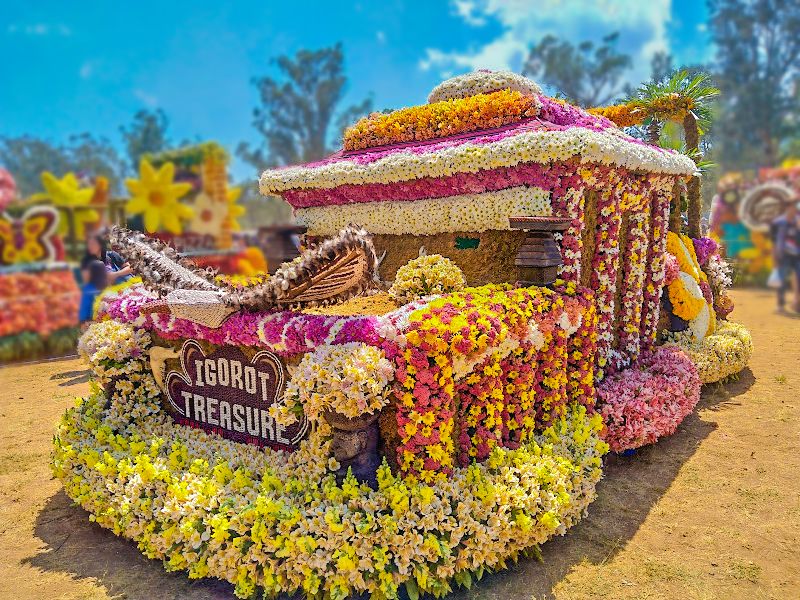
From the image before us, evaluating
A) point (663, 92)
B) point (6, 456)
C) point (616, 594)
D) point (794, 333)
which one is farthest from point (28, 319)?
point (794, 333)

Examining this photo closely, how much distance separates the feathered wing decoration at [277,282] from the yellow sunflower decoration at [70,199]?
34.3 ft

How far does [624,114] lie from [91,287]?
1203cm

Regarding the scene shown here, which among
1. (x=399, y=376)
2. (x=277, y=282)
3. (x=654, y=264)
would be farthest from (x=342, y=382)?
(x=654, y=264)

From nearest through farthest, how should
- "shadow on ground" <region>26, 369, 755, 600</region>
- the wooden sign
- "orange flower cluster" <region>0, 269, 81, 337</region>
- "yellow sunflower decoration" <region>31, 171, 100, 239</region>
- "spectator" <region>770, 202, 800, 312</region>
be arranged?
"shadow on ground" <region>26, 369, 755, 600</region> → the wooden sign → "orange flower cluster" <region>0, 269, 81, 337</region> → "yellow sunflower decoration" <region>31, 171, 100, 239</region> → "spectator" <region>770, 202, 800, 312</region>

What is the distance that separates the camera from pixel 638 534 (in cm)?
492

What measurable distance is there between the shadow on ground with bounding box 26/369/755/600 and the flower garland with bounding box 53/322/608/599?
0.14m

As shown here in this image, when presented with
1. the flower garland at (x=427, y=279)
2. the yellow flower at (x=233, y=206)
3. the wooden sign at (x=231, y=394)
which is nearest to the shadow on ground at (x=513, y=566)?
the wooden sign at (x=231, y=394)

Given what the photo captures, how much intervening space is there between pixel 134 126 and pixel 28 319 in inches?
1003

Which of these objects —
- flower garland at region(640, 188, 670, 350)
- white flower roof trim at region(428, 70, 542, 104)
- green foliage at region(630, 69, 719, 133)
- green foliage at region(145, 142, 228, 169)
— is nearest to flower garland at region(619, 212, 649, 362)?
flower garland at region(640, 188, 670, 350)

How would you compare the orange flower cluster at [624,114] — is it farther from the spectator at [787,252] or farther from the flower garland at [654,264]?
the spectator at [787,252]

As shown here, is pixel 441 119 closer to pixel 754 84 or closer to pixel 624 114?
pixel 624 114

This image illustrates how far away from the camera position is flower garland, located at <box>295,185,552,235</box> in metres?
5.98

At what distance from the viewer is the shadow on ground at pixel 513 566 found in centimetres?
414

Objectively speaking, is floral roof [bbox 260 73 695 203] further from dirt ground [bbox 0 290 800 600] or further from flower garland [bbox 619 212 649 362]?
dirt ground [bbox 0 290 800 600]
